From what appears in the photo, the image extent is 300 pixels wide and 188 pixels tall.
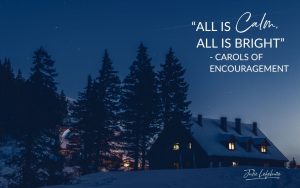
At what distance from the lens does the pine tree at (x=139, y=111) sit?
5378 centimetres

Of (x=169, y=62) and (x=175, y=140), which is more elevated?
(x=169, y=62)

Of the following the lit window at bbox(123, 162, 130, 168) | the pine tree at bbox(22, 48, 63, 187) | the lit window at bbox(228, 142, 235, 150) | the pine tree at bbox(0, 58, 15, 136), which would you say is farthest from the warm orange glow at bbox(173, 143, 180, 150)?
the pine tree at bbox(22, 48, 63, 187)

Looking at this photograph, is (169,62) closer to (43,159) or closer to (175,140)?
(175,140)

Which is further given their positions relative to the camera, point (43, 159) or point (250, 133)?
point (250, 133)

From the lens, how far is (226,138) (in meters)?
64.2

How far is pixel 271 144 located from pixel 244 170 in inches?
1476

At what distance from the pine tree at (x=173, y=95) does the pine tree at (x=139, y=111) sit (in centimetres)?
141

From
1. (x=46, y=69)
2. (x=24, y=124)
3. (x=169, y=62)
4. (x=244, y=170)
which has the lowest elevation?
(x=244, y=170)

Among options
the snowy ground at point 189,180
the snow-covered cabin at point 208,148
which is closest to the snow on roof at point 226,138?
the snow-covered cabin at point 208,148

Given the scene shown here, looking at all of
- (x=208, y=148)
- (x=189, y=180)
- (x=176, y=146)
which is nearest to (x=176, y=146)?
(x=176, y=146)

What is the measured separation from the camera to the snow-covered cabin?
59.8 meters

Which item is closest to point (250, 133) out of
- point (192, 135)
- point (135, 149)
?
point (192, 135)

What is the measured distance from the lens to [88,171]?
176 ft
